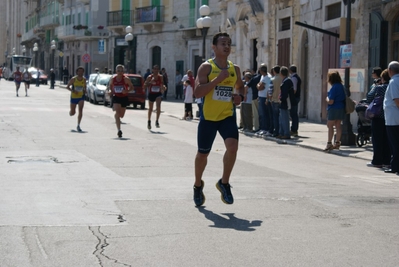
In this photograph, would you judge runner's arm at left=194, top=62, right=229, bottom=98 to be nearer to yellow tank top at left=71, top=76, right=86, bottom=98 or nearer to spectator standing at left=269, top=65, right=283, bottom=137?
spectator standing at left=269, top=65, right=283, bottom=137

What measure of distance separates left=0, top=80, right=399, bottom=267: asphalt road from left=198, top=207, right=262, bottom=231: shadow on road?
0.01 m

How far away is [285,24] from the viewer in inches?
1278

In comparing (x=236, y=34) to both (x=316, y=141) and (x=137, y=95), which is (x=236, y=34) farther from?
(x=316, y=141)

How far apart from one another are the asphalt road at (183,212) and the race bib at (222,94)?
1170 mm

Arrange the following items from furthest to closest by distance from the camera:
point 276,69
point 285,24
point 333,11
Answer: point 285,24 < point 333,11 < point 276,69

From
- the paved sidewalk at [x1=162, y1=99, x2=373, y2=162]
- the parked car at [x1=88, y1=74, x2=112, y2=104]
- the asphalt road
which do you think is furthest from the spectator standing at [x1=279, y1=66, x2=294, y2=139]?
the parked car at [x1=88, y1=74, x2=112, y2=104]

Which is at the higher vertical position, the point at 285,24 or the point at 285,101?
the point at 285,24

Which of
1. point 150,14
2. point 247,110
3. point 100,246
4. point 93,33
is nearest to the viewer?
point 100,246

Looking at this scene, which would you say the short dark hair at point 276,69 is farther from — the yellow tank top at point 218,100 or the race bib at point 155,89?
the yellow tank top at point 218,100

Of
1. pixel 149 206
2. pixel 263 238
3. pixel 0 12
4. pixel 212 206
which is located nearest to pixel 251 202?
pixel 212 206

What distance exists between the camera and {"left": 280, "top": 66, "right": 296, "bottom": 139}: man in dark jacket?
20.4 metres

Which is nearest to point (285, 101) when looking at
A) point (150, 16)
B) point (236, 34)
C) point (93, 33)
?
point (236, 34)

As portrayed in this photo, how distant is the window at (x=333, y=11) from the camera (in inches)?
1045

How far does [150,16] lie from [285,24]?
79.2ft
